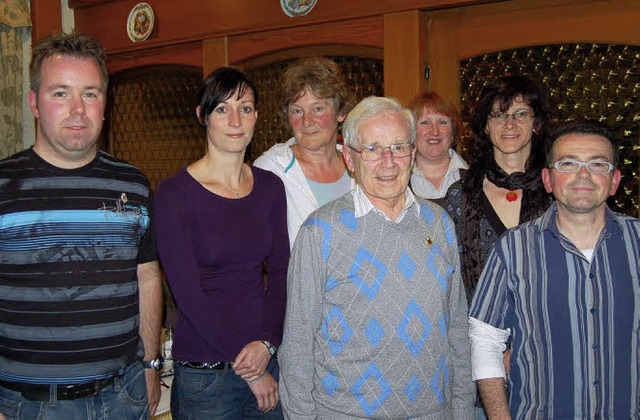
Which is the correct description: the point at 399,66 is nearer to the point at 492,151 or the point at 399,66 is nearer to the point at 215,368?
the point at 492,151

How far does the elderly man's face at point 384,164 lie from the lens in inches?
66.9

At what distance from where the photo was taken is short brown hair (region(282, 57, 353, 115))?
2273 mm

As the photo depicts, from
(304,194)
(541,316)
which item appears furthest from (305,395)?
(304,194)

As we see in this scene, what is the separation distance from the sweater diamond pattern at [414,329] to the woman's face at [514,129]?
721 millimetres

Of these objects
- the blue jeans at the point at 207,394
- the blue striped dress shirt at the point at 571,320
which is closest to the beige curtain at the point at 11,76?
the blue jeans at the point at 207,394

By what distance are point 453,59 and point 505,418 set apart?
1751mm

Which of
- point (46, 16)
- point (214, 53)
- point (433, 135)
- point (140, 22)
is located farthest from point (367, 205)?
point (46, 16)

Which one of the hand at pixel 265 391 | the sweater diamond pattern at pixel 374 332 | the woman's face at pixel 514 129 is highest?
the woman's face at pixel 514 129

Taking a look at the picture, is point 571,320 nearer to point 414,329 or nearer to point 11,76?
point 414,329

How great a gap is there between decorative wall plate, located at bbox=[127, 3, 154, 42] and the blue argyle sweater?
8.67 feet

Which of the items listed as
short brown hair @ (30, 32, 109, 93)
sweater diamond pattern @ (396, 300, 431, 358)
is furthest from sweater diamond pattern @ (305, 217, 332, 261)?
short brown hair @ (30, 32, 109, 93)

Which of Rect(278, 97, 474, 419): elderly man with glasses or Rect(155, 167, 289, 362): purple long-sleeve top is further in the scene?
Rect(155, 167, 289, 362): purple long-sleeve top

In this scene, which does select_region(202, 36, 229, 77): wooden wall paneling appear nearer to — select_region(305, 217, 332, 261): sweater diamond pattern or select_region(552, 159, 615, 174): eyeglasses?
select_region(305, 217, 332, 261): sweater diamond pattern

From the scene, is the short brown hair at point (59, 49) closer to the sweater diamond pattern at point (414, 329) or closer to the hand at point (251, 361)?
the hand at point (251, 361)
